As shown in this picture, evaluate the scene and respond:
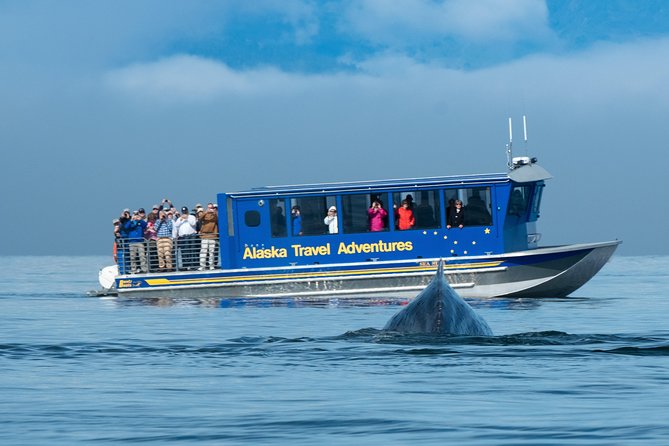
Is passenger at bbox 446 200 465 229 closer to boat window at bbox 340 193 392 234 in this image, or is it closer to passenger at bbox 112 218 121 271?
boat window at bbox 340 193 392 234

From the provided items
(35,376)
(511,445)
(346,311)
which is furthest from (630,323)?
(511,445)

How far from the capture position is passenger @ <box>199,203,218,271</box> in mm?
32981

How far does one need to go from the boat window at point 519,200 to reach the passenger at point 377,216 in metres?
3.10

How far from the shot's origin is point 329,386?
13.3 m

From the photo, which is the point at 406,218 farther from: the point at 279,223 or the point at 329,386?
the point at 329,386

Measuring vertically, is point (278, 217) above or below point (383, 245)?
above

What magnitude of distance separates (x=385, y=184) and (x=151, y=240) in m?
6.59

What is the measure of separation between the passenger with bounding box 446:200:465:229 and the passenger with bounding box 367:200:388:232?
63.2 inches

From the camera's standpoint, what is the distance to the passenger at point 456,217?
1238 inches

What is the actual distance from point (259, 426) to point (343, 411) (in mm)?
1007

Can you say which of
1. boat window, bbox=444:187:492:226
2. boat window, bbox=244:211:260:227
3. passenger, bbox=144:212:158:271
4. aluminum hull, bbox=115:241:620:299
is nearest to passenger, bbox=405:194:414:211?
boat window, bbox=444:187:492:226

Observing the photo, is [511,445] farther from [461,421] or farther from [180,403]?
[180,403]

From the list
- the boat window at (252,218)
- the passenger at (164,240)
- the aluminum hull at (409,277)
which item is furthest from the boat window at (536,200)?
the passenger at (164,240)

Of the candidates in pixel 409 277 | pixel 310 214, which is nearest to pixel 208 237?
pixel 310 214
